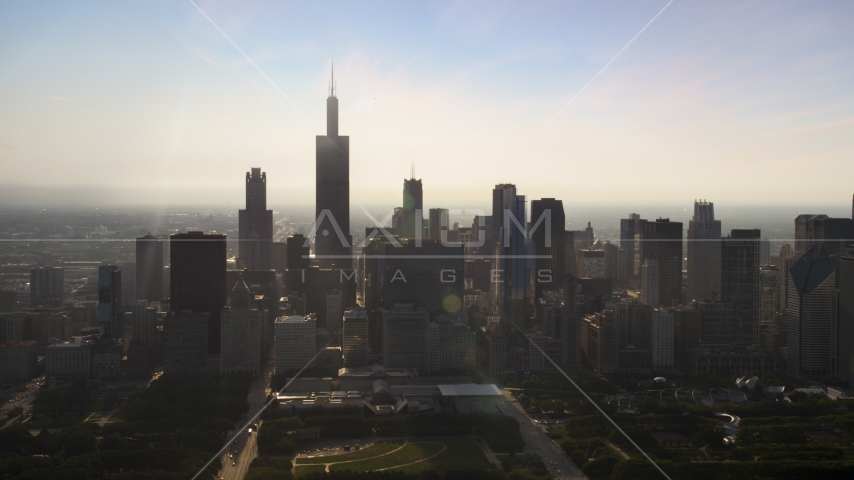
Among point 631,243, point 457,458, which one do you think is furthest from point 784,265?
point 457,458

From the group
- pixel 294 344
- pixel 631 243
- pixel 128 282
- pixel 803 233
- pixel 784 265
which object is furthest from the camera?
pixel 631 243

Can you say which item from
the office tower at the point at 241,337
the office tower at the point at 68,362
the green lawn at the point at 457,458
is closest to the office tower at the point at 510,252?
the office tower at the point at 241,337

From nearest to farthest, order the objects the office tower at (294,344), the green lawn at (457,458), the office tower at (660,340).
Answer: the green lawn at (457,458), the office tower at (294,344), the office tower at (660,340)

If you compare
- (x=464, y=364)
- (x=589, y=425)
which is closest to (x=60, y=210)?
(x=464, y=364)

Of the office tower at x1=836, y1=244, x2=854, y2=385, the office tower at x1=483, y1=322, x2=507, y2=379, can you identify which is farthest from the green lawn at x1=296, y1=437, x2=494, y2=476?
the office tower at x1=836, y1=244, x2=854, y2=385

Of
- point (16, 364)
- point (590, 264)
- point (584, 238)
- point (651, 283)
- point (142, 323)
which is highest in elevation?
point (584, 238)

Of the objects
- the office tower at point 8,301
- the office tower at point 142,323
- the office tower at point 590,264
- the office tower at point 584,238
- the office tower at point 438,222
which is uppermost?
the office tower at point 438,222

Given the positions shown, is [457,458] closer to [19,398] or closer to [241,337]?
[241,337]

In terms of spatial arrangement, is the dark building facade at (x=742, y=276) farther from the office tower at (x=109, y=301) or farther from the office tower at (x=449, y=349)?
the office tower at (x=109, y=301)
